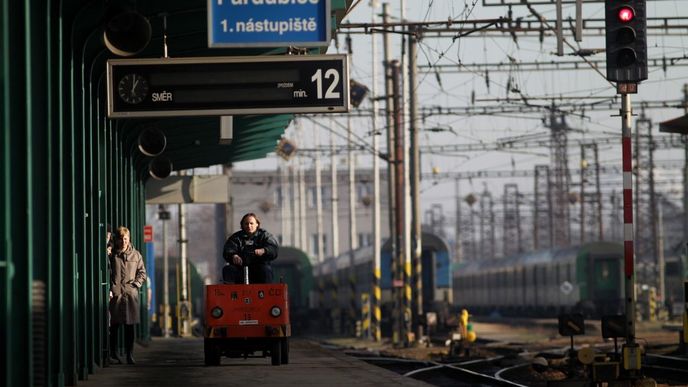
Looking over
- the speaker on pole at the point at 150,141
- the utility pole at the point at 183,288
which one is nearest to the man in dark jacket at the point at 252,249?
the speaker on pole at the point at 150,141

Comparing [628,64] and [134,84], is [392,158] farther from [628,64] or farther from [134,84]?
[134,84]

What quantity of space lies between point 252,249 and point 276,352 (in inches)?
53.7

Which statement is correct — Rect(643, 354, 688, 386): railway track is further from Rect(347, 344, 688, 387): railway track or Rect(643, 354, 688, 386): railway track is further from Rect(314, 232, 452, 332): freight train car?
Rect(314, 232, 452, 332): freight train car

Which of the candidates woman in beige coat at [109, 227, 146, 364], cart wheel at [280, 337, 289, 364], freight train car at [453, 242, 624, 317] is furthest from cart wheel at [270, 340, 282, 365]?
freight train car at [453, 242, 624, 317]

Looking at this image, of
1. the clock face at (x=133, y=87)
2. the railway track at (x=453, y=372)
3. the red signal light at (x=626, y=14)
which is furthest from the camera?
the railway track at (x=453, y=372)

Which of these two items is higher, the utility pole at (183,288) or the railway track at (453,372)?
the utility pole at (183,288)

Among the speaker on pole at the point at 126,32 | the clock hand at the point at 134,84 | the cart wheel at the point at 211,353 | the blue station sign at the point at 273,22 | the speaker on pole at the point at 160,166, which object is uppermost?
the blue station sign at the point at 273,22

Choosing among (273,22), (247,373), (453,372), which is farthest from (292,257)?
(273,22)

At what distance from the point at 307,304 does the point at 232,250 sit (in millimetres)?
41814

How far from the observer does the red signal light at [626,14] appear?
1669cm

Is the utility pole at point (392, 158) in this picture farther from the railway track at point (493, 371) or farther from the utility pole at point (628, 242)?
the utility pole at point (628, 242)

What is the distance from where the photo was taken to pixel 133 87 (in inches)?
594

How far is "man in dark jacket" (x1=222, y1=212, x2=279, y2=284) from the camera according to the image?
54.9 ft

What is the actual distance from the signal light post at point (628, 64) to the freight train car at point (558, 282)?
133 feet
